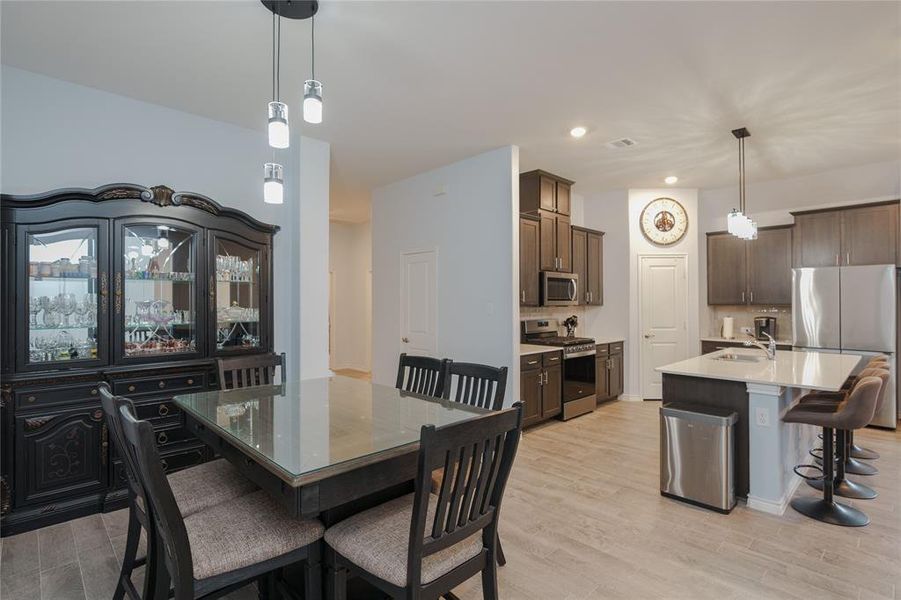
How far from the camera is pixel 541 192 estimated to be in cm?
518

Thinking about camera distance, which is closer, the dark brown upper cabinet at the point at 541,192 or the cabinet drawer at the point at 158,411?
the cabinet drawer at the point at 158,411

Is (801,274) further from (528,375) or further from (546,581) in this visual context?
(546,581)

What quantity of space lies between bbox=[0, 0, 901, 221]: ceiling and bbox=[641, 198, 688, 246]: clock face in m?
1.71

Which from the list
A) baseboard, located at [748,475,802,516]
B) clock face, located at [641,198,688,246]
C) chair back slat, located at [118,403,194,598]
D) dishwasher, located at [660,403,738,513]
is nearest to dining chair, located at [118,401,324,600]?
chair back slat, located at [118,403,194,598]

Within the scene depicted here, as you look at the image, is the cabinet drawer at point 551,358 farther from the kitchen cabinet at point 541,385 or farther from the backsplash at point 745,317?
the backsplash at point 745,317

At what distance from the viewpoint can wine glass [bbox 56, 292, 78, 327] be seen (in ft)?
9.40

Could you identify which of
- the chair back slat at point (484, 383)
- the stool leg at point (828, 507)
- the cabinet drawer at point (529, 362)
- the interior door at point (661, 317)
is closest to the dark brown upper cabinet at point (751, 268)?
the interior door at point (661, 317)

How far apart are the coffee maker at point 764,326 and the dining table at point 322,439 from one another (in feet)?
16.9

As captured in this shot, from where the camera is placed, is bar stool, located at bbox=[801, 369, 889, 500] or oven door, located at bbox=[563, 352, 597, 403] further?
oven door, located at bbox=[563, 352, 597, 403]

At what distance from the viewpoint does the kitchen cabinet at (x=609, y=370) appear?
5.65 metres

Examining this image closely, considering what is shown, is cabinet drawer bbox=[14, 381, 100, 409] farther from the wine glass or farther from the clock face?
the clock face

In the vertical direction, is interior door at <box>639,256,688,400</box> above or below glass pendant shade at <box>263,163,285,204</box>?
below

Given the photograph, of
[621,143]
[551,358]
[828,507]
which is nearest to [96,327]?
[551,358]

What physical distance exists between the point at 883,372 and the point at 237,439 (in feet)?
12.9
